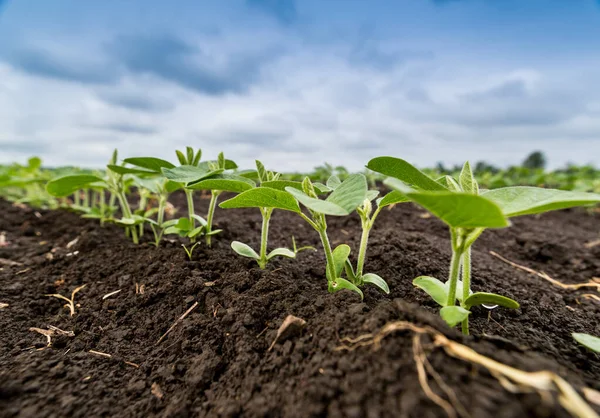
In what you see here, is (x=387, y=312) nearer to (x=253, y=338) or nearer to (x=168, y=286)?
(x=253, y=338)

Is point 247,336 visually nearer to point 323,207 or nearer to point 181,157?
point 323,207

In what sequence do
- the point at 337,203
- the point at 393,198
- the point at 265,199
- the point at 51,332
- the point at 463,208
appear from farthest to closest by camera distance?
1. the point at 51,332
2. the point at 393,198
3. the point at 265,199
4. the point at 337,203
5. the point at 463,208

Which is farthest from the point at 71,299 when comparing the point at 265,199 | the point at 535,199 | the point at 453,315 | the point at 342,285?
the point at 535,199

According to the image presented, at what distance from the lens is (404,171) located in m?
1.18

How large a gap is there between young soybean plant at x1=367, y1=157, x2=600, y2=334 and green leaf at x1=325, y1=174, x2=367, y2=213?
9cm

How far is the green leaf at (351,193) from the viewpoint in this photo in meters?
1.04

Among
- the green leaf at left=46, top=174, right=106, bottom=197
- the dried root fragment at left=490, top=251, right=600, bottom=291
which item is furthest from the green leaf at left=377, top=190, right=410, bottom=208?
the green leaf at left=46, top=174, right=106, bottom=197

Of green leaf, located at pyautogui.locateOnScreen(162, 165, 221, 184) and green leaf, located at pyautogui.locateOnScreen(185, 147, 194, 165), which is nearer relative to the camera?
green leaf, located at pyautogui.locateOnScreen(162, 165, 221, 184)

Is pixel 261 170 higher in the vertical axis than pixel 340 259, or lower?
higher

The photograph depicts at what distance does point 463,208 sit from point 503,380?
15.5 inches

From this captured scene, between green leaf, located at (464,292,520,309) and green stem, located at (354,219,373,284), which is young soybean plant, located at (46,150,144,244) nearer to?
green stem, located at (354,219,373,284)

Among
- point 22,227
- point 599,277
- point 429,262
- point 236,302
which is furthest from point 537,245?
point 22,227

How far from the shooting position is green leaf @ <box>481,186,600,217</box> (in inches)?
35.9

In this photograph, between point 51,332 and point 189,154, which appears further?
point 189,154
